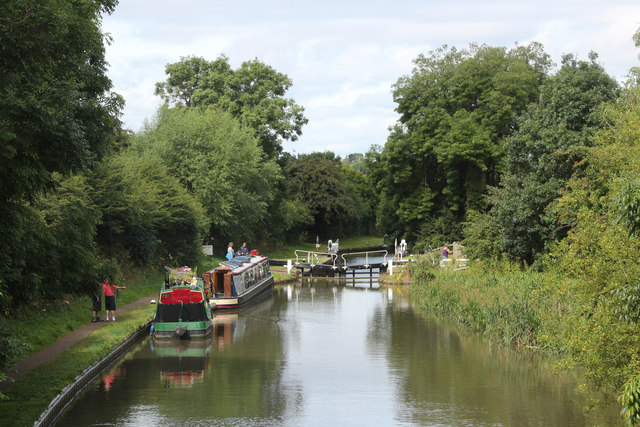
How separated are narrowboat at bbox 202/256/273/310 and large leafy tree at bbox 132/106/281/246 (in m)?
10.5

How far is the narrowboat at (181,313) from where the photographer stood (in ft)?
78.5

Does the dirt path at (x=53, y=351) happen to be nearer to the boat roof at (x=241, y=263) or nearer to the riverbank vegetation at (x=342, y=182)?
the riverbank vegetation at (x=342, y=182)

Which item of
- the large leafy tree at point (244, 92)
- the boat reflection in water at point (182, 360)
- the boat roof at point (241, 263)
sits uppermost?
the large leafy tree at point (244, 92)

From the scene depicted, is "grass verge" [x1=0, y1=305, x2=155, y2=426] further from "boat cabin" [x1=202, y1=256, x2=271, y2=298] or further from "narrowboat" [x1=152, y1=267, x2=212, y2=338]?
"boat cabin" [x1=202, y1=256, x2=271, y2=298]

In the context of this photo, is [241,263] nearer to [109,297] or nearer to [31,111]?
[109,297]

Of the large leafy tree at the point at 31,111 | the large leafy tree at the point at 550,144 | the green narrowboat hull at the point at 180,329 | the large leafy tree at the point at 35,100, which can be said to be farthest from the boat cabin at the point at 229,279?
the large leafy tree at the point at 35,100

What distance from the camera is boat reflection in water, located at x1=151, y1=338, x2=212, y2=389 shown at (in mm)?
19013

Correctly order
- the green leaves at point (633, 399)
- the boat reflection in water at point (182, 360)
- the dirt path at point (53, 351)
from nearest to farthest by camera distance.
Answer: the green leaves at point (633, 399)
the dirt path at point (53, 351)
the boat reflection in water at point (182, 360)

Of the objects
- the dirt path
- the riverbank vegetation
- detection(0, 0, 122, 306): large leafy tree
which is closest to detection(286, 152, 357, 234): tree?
the riverbank vegetation

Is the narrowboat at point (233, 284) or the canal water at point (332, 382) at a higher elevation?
the narrowboat at point (233, 284)

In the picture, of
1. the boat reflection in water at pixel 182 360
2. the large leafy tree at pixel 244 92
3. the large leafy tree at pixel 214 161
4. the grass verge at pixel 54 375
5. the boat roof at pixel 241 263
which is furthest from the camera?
the large leafy tree at pixel 244 92

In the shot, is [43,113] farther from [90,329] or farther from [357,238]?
[357,238]

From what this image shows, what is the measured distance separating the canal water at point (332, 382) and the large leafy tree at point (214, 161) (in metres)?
20.2

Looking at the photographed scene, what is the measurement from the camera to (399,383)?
1870 cm
